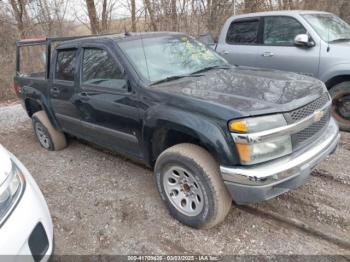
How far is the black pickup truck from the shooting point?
2.55 m

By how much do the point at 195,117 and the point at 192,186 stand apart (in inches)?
26.2

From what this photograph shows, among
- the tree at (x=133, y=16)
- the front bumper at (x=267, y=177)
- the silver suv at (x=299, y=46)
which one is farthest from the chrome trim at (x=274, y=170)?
the tree at (x=133, y=16)

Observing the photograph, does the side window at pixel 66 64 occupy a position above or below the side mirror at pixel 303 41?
below

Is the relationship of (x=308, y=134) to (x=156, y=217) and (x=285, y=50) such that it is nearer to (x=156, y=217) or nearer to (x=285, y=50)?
(x=156, y=217)

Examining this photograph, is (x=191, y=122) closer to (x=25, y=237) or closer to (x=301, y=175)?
(x=301, y=175)

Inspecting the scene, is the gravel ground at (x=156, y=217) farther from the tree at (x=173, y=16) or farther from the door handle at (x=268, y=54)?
the tree at (x=173, y=16)

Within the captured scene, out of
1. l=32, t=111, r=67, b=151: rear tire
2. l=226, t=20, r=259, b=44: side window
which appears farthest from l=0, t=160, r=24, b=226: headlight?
l=226, t=20, r=259, b=44: side window

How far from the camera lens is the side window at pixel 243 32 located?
242 inches

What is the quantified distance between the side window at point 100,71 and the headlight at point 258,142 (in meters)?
1.47

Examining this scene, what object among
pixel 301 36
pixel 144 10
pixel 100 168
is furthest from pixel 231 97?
pixel 144 10

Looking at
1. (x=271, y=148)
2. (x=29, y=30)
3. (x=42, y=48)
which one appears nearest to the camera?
(x=271, y=148)

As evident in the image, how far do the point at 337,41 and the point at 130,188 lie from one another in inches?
163

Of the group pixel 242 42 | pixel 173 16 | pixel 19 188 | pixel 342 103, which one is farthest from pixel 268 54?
pixel 173 16

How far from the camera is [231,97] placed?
2771 mm
